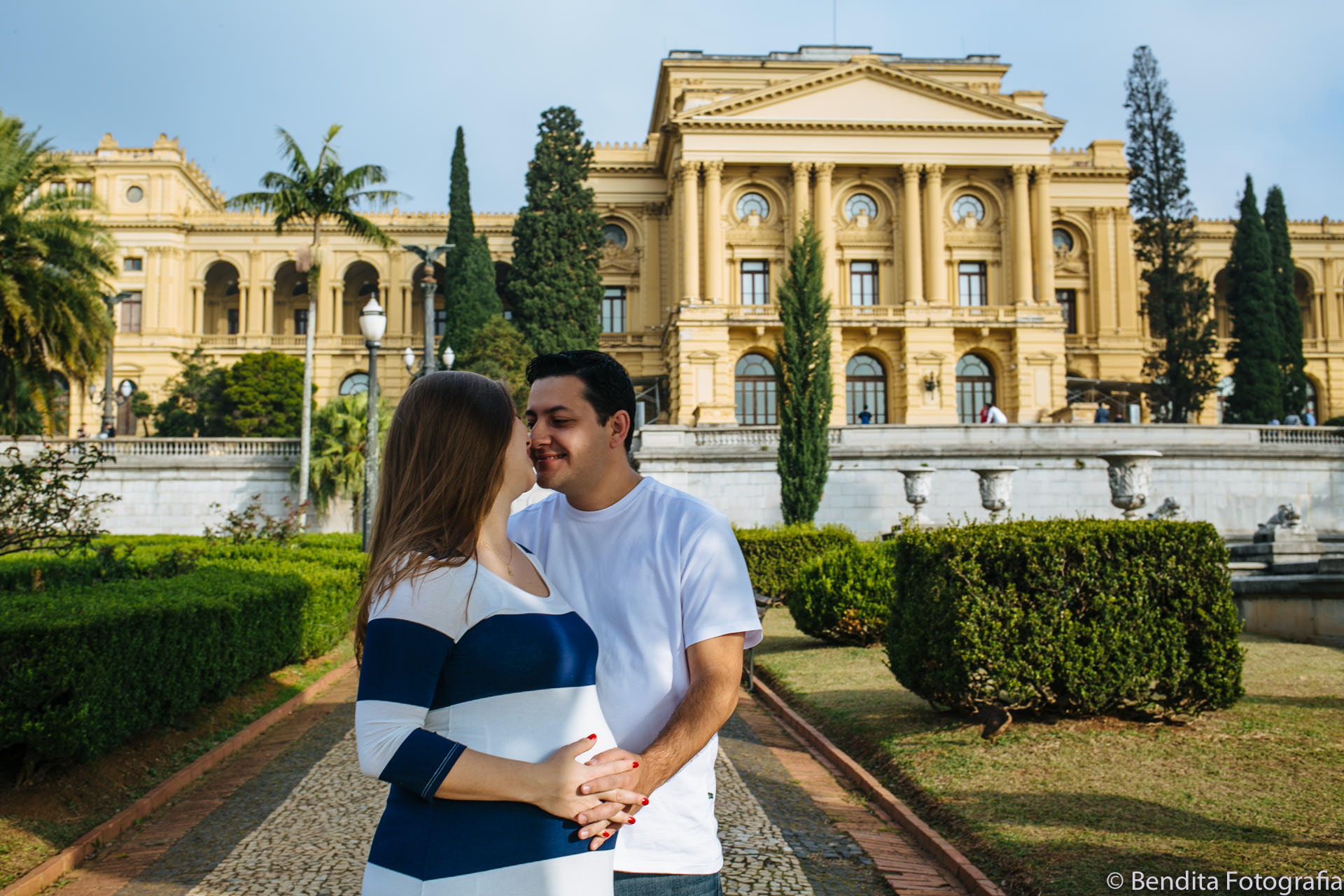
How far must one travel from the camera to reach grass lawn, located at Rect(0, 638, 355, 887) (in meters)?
5.11

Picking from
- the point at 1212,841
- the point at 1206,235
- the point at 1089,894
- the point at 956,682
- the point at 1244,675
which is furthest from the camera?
the point at 1206,235

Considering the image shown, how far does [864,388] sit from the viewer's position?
40.6 meters

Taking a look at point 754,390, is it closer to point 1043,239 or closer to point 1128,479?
point 1043,239

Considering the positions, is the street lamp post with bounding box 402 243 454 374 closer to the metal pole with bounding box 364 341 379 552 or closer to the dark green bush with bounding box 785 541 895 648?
the metal pole with bounding box 364 341 379 552

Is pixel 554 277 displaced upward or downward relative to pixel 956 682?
upward

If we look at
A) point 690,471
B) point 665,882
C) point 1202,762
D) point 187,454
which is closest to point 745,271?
point 690,471

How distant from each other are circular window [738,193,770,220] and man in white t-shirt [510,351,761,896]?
40990 millimetres

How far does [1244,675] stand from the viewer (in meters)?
9.05

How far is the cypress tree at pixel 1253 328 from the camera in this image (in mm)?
39656

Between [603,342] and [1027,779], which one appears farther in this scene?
[603,342]

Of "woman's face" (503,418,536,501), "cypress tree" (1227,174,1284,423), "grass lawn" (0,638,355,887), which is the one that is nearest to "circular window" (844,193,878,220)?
"cypress tree" (1227,174,1284,423)

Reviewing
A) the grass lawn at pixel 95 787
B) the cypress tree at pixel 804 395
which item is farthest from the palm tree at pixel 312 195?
the grass lawn at pixel 95 787

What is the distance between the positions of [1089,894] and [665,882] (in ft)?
8.49

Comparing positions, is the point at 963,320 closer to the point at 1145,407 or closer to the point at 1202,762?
the point at 1145,407
